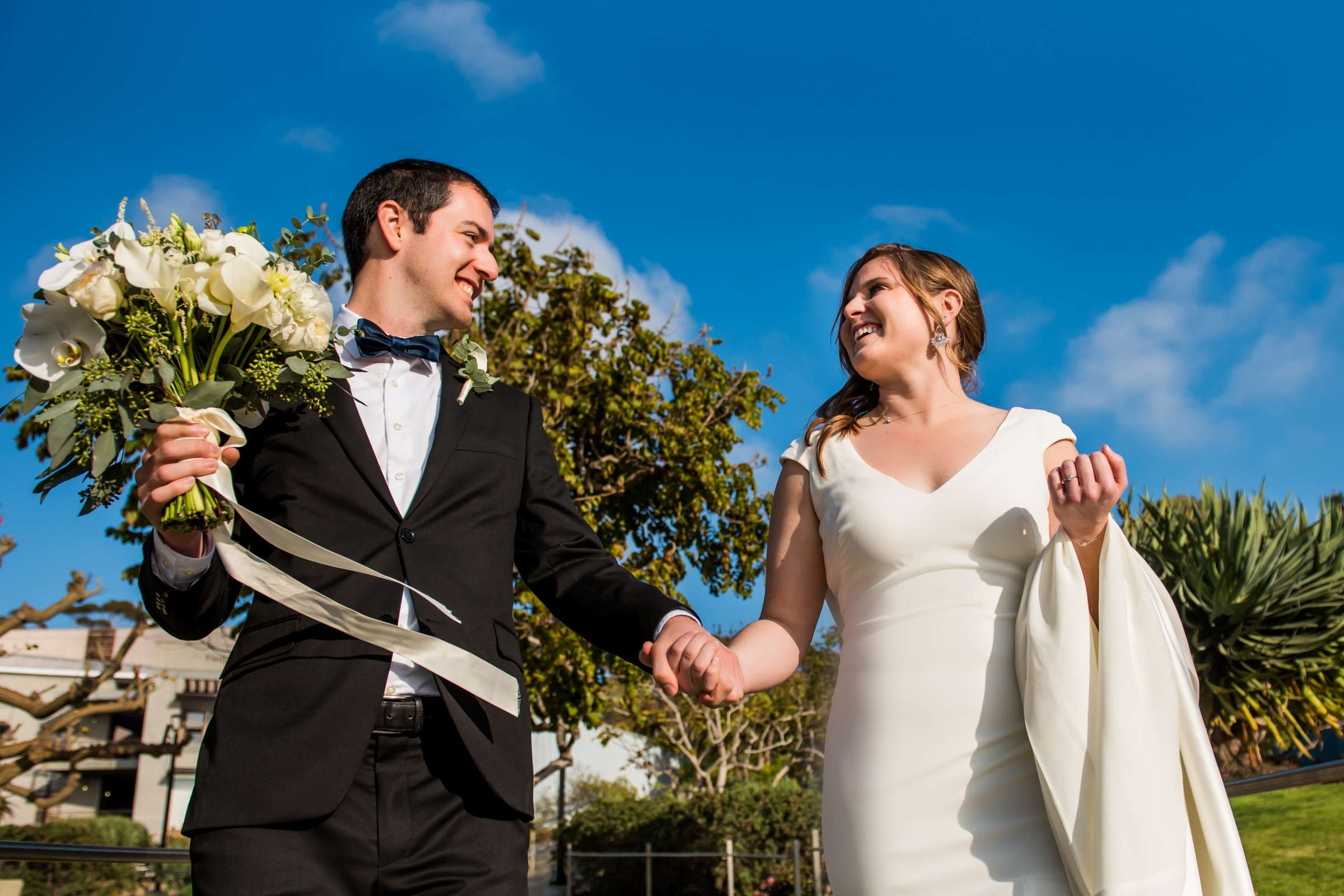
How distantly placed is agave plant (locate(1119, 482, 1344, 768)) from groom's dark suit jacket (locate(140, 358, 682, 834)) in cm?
926

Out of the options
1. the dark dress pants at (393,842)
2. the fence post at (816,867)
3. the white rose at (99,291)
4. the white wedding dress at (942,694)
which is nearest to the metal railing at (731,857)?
the fence post at (816,867)

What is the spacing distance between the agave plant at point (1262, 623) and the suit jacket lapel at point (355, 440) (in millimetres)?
9683

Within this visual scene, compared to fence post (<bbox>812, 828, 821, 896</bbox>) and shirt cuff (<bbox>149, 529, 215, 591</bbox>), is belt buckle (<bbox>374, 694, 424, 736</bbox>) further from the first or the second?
fence post (<bbox>812, 828, 821, 896</bbox>)

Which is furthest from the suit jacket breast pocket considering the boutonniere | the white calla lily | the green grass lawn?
the green grass lawn

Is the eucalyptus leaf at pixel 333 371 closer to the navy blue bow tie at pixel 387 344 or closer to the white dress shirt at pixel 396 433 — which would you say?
the white dress shirt at pixel 396 433

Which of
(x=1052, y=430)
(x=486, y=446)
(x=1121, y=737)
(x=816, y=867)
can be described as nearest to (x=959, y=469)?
(x=1052, y=430)

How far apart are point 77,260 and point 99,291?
0.13 meters

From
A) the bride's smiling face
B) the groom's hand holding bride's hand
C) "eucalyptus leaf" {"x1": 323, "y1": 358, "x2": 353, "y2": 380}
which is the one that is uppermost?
the bride's smiling face

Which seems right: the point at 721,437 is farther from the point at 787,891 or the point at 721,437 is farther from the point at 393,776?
the point at 393,776

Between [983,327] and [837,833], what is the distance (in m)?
1.51

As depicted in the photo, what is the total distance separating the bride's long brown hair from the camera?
111 inches

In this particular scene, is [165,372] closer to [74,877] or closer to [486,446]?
[486,446]

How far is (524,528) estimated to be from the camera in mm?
2631

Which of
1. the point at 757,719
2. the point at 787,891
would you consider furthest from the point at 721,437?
the point at 757,719
